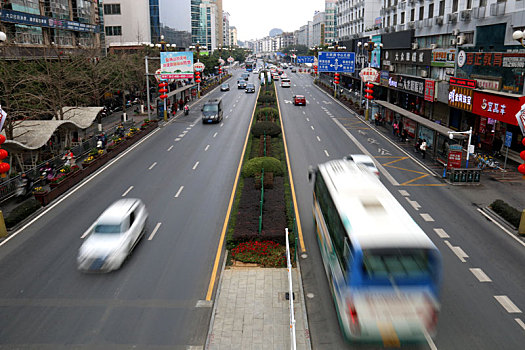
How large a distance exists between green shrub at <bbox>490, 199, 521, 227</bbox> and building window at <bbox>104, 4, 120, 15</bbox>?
93.9m

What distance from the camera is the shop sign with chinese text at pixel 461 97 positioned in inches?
1372

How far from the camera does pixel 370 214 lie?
11789 millimetres

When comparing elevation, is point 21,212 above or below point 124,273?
above

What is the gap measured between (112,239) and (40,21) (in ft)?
150

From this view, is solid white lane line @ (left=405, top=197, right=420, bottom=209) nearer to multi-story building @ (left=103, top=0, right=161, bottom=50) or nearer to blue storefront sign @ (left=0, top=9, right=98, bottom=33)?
blue storefront sign @ (left=0, top=9, right=98, bottom=33)

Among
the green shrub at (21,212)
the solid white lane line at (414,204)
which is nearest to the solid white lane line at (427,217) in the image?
the solid white lane line at (414,204)

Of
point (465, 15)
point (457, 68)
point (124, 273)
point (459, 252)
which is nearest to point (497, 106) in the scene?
point (457, 68)

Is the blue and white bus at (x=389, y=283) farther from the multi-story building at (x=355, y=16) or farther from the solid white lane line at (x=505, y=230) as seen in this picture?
the multi-story building at (x=355, y=16)

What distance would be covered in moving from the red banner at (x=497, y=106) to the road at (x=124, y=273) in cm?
1919

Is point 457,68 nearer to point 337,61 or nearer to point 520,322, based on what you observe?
point 337,61

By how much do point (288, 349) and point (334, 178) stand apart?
20.2 ft

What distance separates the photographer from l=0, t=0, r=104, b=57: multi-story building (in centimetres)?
4506

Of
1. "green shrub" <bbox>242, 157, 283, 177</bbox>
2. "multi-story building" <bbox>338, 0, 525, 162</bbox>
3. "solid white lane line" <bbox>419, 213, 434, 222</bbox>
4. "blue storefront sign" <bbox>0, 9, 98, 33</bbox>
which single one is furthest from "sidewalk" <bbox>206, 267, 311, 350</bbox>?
"blue storefront sign" <bbox>0, 9, 98, 33</bbox>

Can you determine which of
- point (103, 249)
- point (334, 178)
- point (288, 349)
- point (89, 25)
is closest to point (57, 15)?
point (89, 25)
